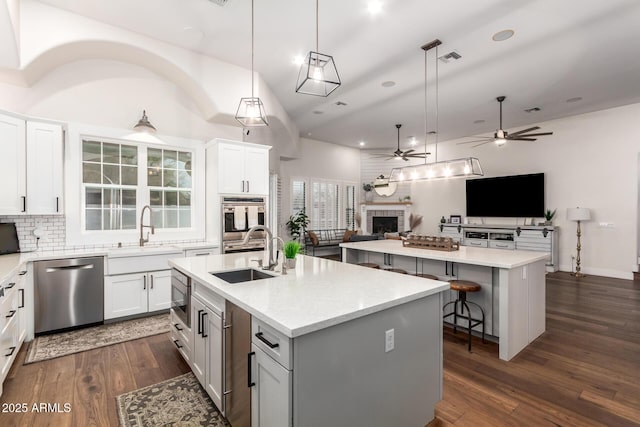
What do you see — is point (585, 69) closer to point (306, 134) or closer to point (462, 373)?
point (462, 373)

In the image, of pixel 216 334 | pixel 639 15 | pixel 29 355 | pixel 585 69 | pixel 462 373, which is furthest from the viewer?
pixel 585 69

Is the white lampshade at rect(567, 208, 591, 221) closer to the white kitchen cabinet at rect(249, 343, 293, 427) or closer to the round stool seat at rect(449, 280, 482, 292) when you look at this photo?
the round stool seat at rect(449, 280, 482, 292)

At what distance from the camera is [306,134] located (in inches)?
328

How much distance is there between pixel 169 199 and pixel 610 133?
28.4 ft

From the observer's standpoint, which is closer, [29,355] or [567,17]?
[29,355]

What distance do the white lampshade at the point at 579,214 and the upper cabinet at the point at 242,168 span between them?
253 inches

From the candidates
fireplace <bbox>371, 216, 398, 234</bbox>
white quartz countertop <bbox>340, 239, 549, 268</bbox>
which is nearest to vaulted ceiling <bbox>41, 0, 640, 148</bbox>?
white quartz countertop <bbox>340, 239, 549, 268</bbox>

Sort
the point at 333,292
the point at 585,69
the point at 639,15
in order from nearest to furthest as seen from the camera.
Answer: the point at 333,292 → the point at 639,15 → the point at 585,69

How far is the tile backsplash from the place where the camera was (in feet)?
11.9

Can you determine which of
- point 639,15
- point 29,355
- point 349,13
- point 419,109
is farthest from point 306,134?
point 29,355

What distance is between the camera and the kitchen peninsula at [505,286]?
2814 millimetres

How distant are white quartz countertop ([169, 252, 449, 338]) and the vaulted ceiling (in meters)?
2.80

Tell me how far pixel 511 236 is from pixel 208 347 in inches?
305

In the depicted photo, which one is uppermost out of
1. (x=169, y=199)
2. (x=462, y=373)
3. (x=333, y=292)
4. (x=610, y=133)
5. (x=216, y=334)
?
(x=610, y=133)
